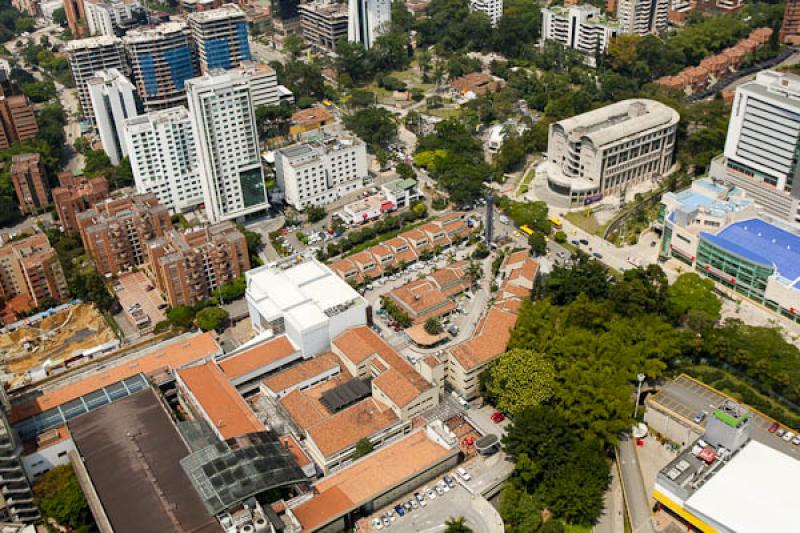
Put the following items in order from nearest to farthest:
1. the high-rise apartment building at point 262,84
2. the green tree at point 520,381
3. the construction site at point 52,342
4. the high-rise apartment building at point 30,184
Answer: the green tree at point 520,381, the construction site at point 52,342, the high-rise apartment building at point 30,184, the high-rise apartment building at point 262,84

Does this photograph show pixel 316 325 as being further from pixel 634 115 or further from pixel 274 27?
pixel 274 27

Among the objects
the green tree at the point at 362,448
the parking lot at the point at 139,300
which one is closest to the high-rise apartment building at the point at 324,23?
the parking lot at the point at 139,300

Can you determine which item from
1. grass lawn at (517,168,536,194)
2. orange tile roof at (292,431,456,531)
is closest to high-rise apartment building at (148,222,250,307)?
orange tile roof at (292,431,456,531)

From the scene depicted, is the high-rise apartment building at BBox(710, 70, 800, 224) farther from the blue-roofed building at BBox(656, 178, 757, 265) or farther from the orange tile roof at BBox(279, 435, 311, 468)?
the orange tile roof at BBox(279, 435, 311, 468)

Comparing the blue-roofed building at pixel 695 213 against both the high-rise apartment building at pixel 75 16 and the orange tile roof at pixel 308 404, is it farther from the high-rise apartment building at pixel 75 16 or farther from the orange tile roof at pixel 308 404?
the high-rise apartment building at pixel 75 16

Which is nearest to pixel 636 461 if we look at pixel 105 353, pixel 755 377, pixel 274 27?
pixel 755 377

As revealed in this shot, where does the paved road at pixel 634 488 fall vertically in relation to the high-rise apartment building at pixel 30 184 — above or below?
below
